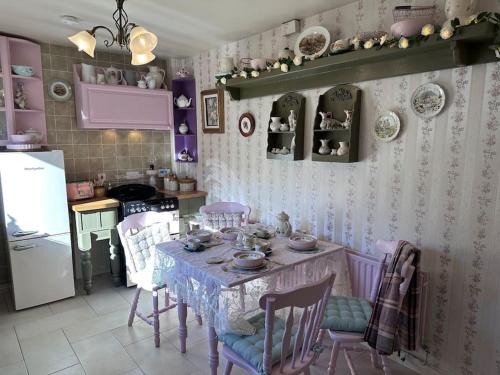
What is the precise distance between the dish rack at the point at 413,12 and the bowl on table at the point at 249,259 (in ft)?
5.21

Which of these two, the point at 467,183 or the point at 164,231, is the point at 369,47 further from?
the point at 164,231

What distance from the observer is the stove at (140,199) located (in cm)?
325

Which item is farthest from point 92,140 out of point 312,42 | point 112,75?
point 312,42

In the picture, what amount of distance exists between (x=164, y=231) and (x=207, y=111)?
1.54m

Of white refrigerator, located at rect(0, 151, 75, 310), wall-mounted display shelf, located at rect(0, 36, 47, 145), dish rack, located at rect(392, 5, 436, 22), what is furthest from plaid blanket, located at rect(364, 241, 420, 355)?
wall-mounted display shelf, located at rect(0, 36, 47, 145)

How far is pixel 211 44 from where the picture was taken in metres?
3.37

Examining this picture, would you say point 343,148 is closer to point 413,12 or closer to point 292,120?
point 292,120

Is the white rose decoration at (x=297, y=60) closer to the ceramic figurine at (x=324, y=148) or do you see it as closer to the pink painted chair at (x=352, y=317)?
the ceramic figurine at (x=324, y=148)

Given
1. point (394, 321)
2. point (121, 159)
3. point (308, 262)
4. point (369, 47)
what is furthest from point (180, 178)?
point (394, 321)

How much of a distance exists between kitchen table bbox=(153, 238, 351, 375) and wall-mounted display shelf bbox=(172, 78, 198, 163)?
1890 mm

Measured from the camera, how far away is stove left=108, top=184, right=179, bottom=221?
10.6ft

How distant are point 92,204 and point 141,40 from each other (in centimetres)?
185

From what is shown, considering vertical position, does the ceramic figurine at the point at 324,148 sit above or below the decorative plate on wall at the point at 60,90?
below

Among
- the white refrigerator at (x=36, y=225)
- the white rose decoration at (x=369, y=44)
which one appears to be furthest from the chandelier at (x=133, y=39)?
the white refrigerator at (x=36, y=225)
